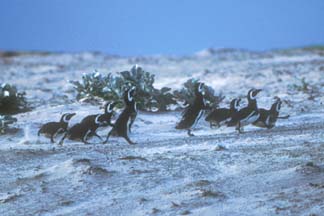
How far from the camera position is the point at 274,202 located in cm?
449

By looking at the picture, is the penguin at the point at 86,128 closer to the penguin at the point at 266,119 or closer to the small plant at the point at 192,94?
the penguin at the point at 266,119

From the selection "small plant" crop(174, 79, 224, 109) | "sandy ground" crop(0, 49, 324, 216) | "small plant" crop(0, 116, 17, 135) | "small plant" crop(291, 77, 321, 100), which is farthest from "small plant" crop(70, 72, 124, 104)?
"small plant" crop(291, 77, 321, 100)

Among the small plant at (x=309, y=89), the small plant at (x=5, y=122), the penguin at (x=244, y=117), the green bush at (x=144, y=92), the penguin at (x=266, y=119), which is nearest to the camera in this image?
the penguin at (x=244, y=117)

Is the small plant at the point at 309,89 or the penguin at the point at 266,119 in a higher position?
the small plant at the point at 309,89

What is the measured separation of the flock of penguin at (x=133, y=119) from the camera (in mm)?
6508

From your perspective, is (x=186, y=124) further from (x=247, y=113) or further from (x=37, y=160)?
(x=37, y=160)

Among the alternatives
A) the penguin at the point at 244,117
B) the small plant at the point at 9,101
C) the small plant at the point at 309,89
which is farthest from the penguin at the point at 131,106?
the small plant at the point at 309,89

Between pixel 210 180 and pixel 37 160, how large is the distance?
64.7 inches

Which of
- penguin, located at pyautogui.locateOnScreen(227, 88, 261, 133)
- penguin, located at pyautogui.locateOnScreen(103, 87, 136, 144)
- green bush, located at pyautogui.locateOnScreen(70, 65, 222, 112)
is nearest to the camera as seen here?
penguin, located at pyautogui.locateOnScreen(103, 87, 136, 144)

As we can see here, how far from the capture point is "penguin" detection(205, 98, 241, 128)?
6.98m

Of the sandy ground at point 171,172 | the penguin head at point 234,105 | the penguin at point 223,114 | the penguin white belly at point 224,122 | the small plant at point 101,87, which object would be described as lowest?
the sandy ground at point 171,172

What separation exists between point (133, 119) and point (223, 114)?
0.94 m

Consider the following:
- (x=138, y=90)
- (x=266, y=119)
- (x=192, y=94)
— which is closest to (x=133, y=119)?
(x=266, y=119)

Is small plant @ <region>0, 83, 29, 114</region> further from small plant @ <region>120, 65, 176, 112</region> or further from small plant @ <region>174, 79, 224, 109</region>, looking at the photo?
small plant @ <region>174, 79, 224, 109</region>
